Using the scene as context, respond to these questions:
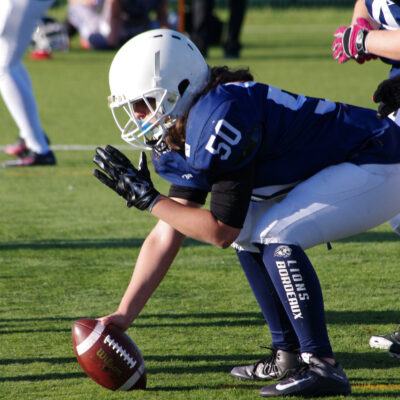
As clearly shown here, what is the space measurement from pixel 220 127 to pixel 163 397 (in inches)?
39.1

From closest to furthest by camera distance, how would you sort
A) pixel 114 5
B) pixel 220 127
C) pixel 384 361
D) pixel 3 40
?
pixel 220 127 → pixel 384 361 → pixel 3 40 → pixel 114 5

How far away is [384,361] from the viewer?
329cm

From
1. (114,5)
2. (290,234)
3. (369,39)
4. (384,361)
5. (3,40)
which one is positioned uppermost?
(369,39)

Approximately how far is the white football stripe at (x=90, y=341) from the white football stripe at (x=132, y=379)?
0.61 ft

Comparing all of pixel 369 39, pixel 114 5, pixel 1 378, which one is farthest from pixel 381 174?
pixel 114 5

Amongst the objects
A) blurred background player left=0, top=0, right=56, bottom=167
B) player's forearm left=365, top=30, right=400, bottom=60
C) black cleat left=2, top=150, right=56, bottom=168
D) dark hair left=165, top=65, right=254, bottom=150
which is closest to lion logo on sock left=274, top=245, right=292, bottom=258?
dark hair left=165, top=65, right=254, bottom=150

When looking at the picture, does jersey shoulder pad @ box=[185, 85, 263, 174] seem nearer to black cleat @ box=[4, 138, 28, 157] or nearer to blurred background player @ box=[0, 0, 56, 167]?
blurred background player @ box=[0, 0, 56, 167]

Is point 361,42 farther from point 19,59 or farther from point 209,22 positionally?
point 209,22

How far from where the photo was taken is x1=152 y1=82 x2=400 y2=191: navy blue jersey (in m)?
2.76

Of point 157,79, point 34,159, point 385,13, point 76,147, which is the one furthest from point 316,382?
point 76,147

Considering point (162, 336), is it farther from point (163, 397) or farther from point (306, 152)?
point (306, 152)

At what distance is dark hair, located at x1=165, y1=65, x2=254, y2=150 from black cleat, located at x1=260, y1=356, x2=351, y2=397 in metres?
0.91

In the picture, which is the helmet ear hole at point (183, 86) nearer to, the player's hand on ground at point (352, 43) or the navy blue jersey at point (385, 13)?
the player's hand on ground at point (352, 43)

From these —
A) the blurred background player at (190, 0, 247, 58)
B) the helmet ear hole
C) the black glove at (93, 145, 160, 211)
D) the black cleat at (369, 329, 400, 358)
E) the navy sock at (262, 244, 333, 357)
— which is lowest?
the blurred background player at (190, 0, 247, 58)
